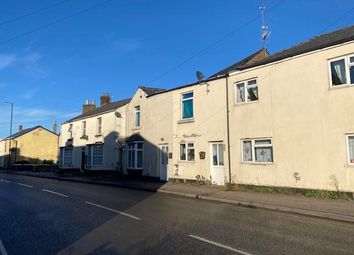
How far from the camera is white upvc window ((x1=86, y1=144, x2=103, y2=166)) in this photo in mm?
34844

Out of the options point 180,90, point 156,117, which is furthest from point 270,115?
point 156,117

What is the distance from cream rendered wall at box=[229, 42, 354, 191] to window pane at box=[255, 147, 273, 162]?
356 millimetres

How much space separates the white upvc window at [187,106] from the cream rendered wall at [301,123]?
4.61 m

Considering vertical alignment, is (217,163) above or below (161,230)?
above

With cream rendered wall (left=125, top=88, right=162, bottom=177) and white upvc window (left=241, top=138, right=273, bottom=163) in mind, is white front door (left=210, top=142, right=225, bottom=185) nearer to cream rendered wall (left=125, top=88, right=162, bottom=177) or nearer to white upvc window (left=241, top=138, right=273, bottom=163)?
white upvc window (left=241, top=138, right=273, bottom=163)

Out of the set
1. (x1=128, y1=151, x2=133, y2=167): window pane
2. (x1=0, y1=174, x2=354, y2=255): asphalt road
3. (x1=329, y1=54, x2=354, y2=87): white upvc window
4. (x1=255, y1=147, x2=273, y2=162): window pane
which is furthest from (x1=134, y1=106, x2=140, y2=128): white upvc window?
(x1=329, y1=54, x2=354, y2=87): white upvc window

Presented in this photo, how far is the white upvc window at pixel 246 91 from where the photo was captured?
64.0ft

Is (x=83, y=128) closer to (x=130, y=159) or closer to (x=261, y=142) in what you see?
(x=130, y=159)

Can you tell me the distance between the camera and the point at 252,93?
1964cm

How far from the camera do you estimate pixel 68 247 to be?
300 inches

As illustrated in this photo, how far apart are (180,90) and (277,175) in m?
9.59

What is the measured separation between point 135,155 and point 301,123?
1539 cm

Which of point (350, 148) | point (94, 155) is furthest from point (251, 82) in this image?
point (94, 155)

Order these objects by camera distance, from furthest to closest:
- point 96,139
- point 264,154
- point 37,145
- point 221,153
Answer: point 37,145, point 96,139, point 221,153, point 264,154
